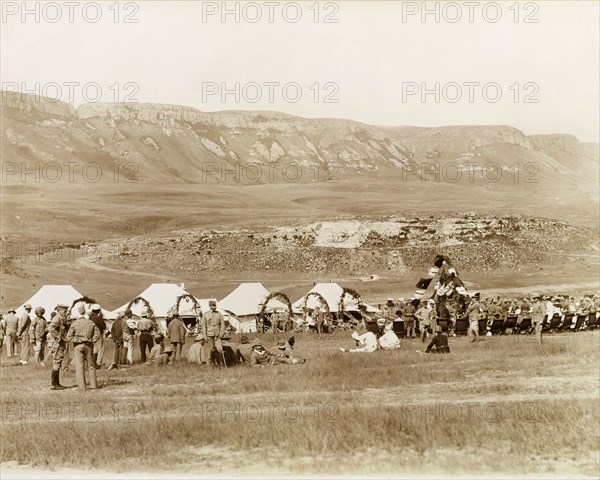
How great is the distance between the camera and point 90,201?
21359mm

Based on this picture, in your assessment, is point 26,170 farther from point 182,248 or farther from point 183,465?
point 183,465

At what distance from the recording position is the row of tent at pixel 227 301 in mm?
19688

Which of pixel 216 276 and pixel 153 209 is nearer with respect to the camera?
pixel 216 276

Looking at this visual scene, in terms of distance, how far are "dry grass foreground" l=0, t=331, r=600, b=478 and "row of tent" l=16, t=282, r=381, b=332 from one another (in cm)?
590

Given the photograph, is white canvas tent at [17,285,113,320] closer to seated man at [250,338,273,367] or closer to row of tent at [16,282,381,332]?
row of tent at [16,282,381,332]

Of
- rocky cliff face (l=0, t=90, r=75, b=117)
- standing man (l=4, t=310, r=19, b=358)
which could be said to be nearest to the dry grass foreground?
standing man (l=4, t=310, r=19, b=358)

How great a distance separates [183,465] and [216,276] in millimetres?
13021

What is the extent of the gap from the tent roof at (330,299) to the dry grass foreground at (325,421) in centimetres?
745

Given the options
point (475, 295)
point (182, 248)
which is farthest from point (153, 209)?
point (475, 295)

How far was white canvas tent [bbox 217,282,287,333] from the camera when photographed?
21484 millimetres

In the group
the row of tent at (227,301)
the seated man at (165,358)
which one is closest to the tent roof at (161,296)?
the row of tent at (227,301)

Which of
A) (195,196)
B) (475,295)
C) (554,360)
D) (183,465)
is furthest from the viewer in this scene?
(195,196)

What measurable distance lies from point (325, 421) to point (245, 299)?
1236 cm

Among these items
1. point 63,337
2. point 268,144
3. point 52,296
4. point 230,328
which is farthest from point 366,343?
point 268,144
